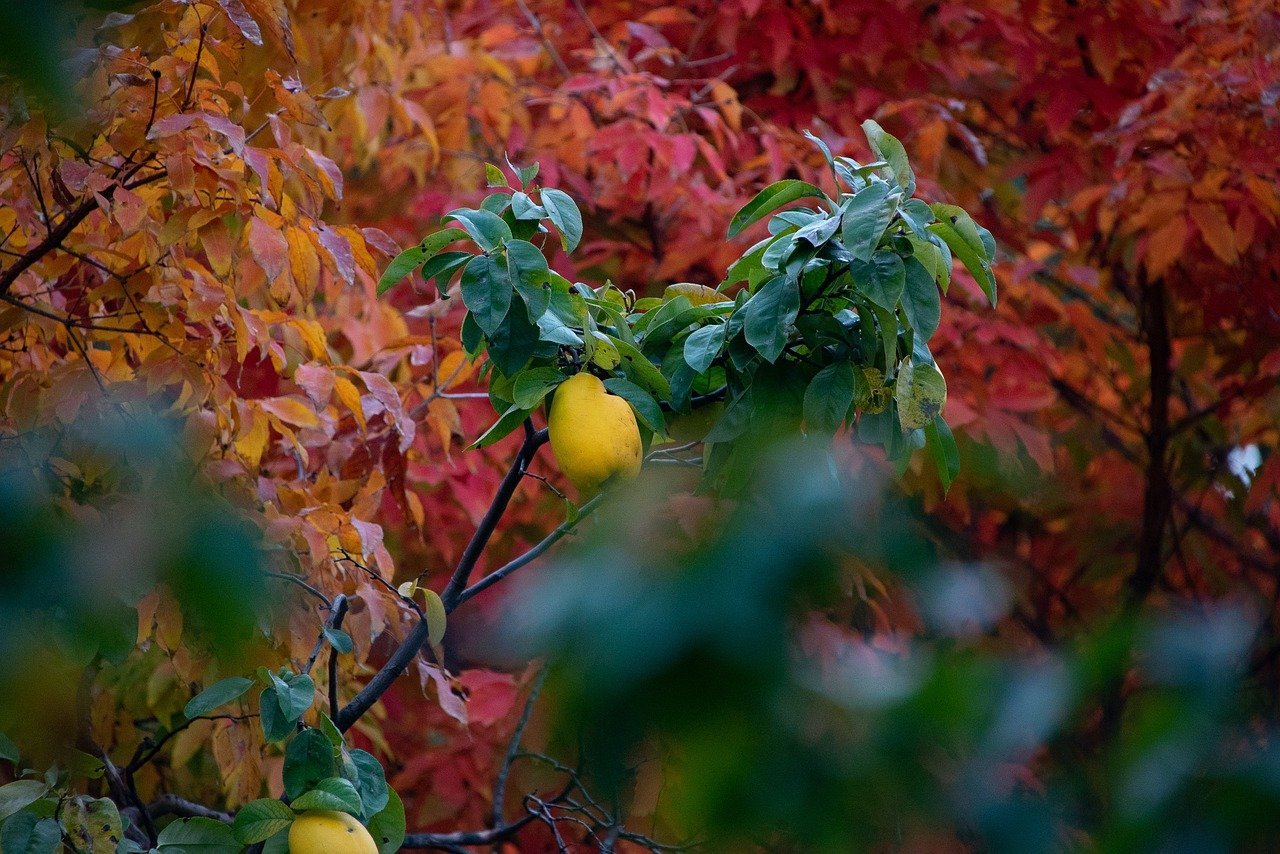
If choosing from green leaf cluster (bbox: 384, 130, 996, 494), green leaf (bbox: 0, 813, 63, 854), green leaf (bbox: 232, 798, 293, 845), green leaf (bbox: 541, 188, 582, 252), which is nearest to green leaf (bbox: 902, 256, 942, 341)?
green leaf cluster (bbox: 384, 130, 996, 494)

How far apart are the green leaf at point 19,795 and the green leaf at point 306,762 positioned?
0.28 metres

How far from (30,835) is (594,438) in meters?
0.75

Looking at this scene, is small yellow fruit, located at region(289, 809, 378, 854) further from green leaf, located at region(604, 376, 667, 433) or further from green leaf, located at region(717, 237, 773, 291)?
green leaf, located at region(717, 237, 773, 291)

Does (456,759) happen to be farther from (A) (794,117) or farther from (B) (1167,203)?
(B) (1167,203)

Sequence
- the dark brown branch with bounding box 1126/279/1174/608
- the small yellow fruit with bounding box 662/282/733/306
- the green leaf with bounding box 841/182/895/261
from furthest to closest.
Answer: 1. the dark brown branch with bounding box 1126/279/1174/608
2. the small yellow fruit with bounding box 662/282/733/306
3. the green leaf with bounding box 841/182/895/261

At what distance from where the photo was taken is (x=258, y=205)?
1.89 meters

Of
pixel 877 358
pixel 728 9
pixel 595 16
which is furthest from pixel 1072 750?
pixel 595 16

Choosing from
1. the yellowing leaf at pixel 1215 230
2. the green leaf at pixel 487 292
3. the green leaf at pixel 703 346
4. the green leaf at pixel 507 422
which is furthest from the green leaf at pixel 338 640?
the yellowing leaf at pixel 1215 230

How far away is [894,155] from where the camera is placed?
1.37 meters

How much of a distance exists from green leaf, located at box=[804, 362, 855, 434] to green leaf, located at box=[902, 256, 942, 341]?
3.6 inches

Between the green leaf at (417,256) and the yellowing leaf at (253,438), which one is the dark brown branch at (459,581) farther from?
the yellowing leaf at (253,438)

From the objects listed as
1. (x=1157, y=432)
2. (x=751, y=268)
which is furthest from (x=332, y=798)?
(x=1157, y=432)

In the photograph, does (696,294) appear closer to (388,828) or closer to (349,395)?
(349,395)

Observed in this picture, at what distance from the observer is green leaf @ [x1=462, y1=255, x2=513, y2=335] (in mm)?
1410
